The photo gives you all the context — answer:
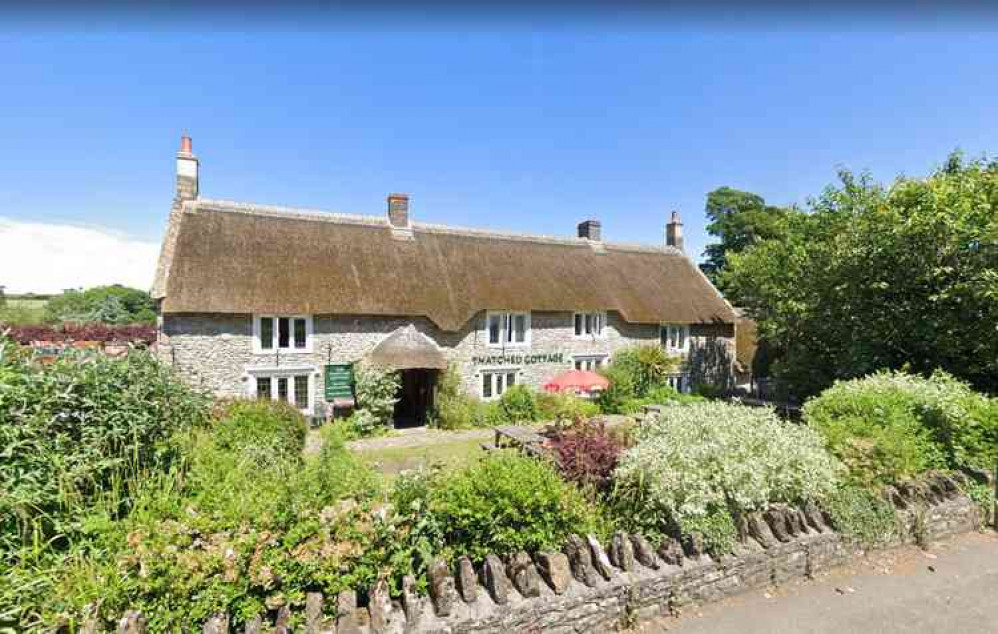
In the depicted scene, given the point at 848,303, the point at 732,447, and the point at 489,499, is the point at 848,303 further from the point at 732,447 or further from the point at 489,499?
the point at 489,499

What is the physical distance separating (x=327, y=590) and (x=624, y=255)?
872 inches

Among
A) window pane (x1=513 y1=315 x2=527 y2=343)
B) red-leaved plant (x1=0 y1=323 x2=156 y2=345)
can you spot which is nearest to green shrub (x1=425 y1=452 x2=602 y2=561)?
window pane (x1=513 y1=315 x2=527 y2=343)

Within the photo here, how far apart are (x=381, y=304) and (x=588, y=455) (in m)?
11.5

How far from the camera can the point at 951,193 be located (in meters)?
11.8

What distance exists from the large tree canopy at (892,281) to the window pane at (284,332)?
709 inches

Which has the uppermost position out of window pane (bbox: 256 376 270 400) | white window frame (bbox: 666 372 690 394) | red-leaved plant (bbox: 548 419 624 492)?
red-leaved plant (bbox: 548 419 624 492)

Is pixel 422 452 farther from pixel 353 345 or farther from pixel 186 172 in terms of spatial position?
pixel 186 172

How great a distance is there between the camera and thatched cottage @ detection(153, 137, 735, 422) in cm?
1377

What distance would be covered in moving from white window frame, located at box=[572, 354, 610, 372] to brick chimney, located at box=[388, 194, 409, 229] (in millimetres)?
9761

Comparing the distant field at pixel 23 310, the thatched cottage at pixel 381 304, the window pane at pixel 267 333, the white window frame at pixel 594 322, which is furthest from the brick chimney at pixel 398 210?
the distant field at pixel 23 310

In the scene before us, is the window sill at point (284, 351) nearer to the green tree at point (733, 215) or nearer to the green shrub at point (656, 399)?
the green shrub at point (656, 399)

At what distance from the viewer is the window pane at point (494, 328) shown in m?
17.5

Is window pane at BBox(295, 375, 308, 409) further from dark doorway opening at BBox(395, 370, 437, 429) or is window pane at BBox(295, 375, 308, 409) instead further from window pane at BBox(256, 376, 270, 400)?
dark doorway opening at BBox(395, 370, 437, 429)

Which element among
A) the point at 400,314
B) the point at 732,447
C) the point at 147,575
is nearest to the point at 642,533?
the point at 732,447
